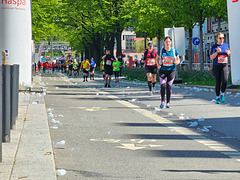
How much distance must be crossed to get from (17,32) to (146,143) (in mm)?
12070

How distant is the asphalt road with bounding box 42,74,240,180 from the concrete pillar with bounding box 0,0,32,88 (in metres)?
5.99

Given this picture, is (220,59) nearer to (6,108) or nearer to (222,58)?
(222,58)

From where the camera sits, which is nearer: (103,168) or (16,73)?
(103,168)

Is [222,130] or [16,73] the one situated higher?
[16,73]

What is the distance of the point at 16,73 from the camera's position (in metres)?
10.1

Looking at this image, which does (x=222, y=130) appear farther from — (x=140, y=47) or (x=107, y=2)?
(x=140, y=47)

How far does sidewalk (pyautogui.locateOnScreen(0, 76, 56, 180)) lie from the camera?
574 centimetres

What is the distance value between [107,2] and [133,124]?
4277cm

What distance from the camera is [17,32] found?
64.1 feet

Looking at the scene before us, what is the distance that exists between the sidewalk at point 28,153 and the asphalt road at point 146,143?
18 cm

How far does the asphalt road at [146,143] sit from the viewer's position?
245 inches

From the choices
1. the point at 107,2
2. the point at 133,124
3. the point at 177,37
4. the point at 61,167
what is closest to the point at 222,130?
the point at 133,124

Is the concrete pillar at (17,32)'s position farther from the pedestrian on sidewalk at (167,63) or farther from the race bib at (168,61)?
the race bib at (168,61)

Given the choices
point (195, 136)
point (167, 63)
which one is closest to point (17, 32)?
point (167, 63)
